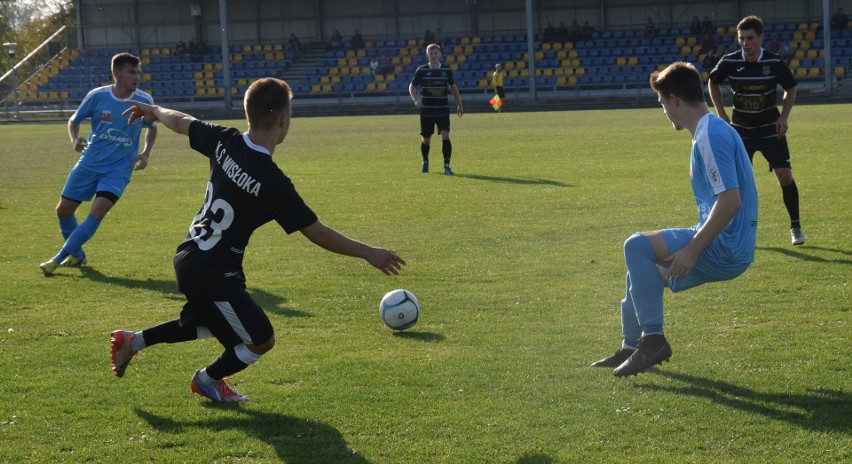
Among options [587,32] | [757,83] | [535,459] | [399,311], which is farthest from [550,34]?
[535,459]

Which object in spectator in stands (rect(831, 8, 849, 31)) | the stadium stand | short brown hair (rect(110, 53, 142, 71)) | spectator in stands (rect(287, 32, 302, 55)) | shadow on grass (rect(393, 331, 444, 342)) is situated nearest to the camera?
shadow on grass (rect(393, 331, 444, 342))

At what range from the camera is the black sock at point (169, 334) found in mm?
5320

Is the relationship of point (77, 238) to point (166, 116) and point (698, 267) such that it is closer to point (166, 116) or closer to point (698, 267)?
point (166, 116)

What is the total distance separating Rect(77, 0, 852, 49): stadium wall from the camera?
4928 centimetres

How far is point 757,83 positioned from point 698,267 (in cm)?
507

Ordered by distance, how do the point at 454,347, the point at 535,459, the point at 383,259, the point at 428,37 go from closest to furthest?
the point at 535,459 < the point at 383,259 < the point at 454,347 < the point at 428,37

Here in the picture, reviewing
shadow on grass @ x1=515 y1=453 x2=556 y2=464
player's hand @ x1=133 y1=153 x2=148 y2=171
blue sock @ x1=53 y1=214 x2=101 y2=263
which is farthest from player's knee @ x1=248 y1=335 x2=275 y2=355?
player's hand @ x1=133 y1=153 x2=148 y2=171

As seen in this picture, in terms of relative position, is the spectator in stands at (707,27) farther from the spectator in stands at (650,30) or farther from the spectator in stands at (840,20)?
the spectator in stands at (840,20)

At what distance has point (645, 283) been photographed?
5277 mm

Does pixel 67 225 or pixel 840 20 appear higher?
pixel 840 20

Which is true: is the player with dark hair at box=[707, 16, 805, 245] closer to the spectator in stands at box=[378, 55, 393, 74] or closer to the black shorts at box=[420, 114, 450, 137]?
the black shorts at box=[420, 114, 450, 137]

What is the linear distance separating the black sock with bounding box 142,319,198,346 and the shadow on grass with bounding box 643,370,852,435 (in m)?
2.36

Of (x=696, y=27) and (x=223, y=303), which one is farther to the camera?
(x=696, y=27)

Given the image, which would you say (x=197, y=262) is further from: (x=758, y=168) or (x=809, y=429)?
(x=758, y=168)
